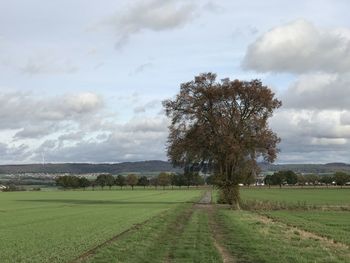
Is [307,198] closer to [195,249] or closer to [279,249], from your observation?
[279,249]

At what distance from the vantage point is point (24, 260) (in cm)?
2019

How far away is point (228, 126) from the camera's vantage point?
223 ft

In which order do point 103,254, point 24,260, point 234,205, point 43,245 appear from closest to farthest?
1. point 24,260
2. point 103,254
3. point 43,245
4. point 234,205

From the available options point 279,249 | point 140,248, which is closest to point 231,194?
point 140,248

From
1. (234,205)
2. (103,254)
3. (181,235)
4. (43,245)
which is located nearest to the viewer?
(103,254)

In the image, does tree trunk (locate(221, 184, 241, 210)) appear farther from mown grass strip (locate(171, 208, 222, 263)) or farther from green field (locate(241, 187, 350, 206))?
mown grass strip (locate(171, 208, 222, 263))

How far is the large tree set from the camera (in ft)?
221

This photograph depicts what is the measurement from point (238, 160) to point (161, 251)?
47.6 m

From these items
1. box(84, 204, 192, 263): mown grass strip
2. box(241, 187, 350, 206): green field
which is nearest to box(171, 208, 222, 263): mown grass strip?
box(84, 204, 192, 263): mown grass strip

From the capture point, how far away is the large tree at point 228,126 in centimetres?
6725

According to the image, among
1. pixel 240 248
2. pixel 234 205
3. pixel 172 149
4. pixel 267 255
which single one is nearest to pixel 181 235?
pixel 240 248

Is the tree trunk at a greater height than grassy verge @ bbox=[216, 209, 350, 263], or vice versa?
the tree trunk

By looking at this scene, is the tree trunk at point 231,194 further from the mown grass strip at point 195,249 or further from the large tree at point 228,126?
the mown grass strip at point 195,249

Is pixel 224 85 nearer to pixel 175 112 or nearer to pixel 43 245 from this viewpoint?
pixel 175 112
